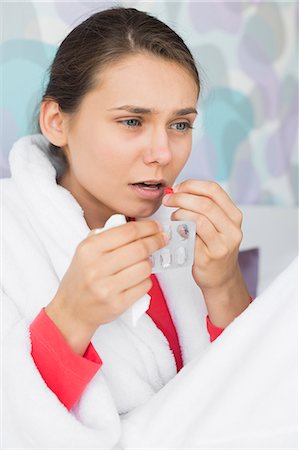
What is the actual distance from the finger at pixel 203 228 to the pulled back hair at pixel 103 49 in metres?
0.24

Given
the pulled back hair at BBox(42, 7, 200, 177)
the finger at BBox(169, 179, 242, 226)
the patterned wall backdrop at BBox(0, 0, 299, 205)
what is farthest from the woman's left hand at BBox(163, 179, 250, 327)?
the patterned wall backdrop at BBox(0, 0, 299, 205)

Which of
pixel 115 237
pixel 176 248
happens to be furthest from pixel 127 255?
pixel 176 248

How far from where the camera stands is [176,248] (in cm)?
99

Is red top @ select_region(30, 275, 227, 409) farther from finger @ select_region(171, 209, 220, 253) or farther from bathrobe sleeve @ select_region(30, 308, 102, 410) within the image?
finger @ select_region(171, 209, 220, 253)

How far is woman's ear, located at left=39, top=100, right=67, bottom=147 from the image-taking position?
46.1 inches

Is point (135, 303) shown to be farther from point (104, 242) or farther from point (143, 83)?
point (143, 83)

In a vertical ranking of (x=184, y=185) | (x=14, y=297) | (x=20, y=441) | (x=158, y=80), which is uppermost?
(x=158, y=80)

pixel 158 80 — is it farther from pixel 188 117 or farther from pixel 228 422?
pixel 228 422

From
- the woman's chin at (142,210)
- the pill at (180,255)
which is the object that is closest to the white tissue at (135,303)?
the pill at (180,255)

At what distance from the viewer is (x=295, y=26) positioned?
6.28ft

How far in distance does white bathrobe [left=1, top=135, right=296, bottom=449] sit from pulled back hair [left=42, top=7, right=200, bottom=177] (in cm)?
15

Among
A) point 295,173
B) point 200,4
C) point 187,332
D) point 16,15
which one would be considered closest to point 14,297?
point 187,332

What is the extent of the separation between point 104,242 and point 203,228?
0.23m

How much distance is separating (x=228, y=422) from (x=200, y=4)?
1.18 m
